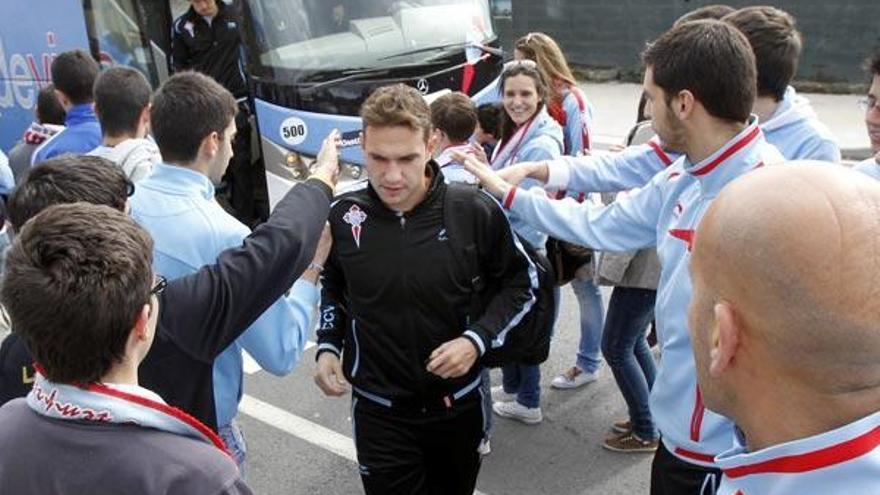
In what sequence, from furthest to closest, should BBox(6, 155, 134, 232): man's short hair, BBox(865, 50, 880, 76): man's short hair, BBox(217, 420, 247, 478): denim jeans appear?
BBox(865, 50, 880, 76): man's short hair < BBox(217, 420, 247, 478): denim jeans < BBox(6, 155, 134, 232): man's short hair

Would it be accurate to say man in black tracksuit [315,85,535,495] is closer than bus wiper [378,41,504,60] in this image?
Yes

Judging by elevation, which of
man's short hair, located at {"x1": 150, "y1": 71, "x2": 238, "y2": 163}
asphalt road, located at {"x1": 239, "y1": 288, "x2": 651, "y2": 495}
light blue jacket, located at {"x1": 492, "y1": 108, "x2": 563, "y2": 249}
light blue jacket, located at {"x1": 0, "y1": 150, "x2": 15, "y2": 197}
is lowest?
asphalt road, located at {"x1": 239, "y1": 288, "x2": 651, "y2": 495}

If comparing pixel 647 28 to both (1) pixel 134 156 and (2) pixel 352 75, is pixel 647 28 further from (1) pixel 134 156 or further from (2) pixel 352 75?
(1) pixel 134 156

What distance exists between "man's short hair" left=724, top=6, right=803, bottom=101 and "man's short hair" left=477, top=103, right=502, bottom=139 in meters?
1.90

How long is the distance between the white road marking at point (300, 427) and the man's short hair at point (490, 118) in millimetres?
1878

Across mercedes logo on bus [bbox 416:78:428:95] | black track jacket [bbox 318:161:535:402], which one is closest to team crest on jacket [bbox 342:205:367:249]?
black track jacket [bbox 318:161:535:402]

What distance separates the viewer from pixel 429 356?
273 cm

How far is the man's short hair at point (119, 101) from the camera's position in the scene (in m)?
3.91

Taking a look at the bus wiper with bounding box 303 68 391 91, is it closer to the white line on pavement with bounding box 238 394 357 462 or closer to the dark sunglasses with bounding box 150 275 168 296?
the white line on pavement with bounding box 238 394 357 462

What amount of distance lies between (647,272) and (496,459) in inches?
48.5

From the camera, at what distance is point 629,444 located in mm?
4121

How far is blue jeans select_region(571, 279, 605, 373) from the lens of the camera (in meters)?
4.66

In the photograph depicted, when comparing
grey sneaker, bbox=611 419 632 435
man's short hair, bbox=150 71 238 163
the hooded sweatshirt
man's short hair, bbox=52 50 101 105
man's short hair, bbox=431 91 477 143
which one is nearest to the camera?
man's short hair, bbox=150 71 238 163

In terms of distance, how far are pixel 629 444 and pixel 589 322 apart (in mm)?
817
